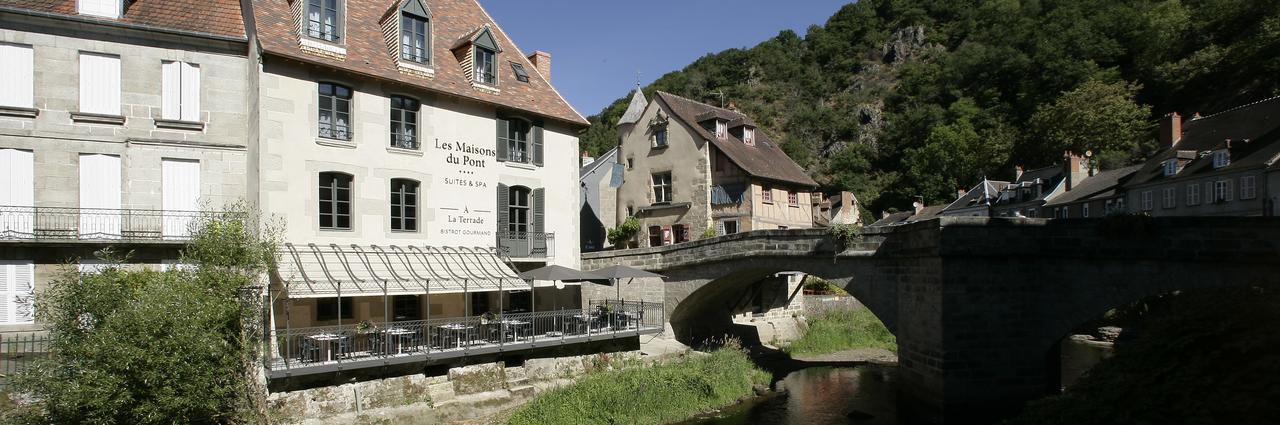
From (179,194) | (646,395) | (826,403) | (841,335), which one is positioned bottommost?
(826,403)

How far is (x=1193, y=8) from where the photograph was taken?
5644cm

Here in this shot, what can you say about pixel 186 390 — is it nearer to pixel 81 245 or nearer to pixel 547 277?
pixel 81 245

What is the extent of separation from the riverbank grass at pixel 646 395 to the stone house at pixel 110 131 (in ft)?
29.6

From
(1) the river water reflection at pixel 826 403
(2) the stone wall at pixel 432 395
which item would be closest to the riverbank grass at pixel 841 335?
(1) the river water reflection at pixel 826 403

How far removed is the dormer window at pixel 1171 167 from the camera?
30125 millimetres

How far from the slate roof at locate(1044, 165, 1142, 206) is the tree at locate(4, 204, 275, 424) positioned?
124 feet

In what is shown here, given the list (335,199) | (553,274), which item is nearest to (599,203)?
(553,274)

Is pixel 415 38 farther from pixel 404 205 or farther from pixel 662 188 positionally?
pixel 662 188

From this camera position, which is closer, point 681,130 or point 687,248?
point 687,248

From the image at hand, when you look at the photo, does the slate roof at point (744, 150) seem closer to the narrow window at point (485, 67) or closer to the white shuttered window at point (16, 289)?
the narrow window at point (485, 67)

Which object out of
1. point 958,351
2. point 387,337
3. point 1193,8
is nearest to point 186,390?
point 387,337

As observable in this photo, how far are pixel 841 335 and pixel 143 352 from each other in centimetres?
2382

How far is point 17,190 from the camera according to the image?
14.1 meters

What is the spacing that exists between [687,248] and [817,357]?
742cm
